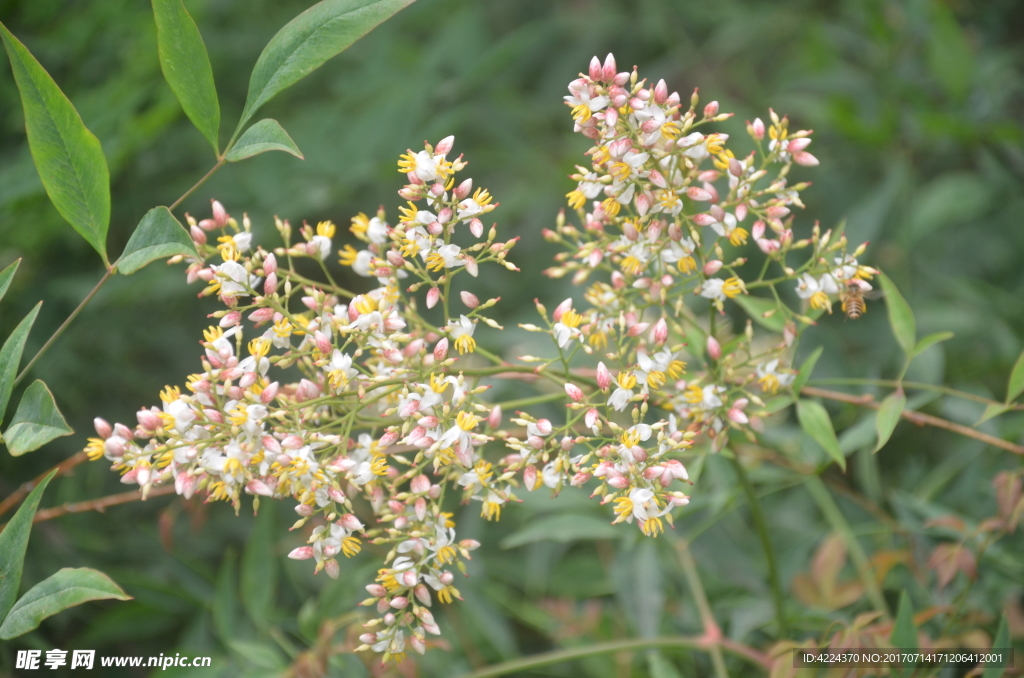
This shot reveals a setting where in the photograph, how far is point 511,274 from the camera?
230 centimetres

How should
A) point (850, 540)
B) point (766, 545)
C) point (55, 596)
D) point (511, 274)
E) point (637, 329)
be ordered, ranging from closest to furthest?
point (55, 596) → point (637, 329) → point (766, 545) → point (850, 540) → point (511, 274)

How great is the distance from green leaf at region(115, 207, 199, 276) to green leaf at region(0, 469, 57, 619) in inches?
10.2

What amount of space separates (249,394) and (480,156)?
1.44 m

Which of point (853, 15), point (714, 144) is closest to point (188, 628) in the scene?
point (714, 144)

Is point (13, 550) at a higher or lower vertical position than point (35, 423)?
lower

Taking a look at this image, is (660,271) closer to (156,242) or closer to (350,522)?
(350,522)

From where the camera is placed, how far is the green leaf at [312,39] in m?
0.85

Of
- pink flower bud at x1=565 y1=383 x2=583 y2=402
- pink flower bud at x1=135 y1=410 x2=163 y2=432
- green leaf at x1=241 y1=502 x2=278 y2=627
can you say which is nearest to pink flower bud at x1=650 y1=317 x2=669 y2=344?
pink flower bud at x1=565 y1=383 x2=583 y2=402

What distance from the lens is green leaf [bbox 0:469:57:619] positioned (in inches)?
33.5

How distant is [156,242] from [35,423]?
251 mm

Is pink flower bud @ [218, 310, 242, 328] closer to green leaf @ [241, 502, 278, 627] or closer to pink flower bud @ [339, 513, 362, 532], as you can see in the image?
pink flower bud @ [339, 513, 362, 532]

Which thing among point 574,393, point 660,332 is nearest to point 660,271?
point 660,332

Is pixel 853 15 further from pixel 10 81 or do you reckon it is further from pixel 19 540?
pixel 19 540

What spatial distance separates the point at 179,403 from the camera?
856mm
